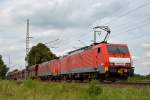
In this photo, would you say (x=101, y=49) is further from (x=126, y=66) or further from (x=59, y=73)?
(x=59, y=73)

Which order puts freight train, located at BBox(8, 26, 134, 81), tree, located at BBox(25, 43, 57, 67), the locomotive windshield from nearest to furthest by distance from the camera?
1. freight train, located at BBox(8, 26, 134, 81)
2. the locomotive windshield
3. tree, located at BBox(25, 43, 57, 67)

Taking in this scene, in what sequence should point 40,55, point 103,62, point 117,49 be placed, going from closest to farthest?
point 103,62 < point 117,49 < point 40,55

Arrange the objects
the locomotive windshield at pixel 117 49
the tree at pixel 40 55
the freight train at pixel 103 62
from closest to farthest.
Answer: the freight train at pixel 103 62 → the locomotive windshield at pixel 117 49 → the tree at pixel 40 55

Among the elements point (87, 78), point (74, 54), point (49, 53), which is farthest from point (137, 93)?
point (49, 53)

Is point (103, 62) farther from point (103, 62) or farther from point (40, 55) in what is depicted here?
point (40, 55)

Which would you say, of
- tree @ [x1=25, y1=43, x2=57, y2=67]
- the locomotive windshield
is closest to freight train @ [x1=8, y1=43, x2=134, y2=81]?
the locomotive windshield

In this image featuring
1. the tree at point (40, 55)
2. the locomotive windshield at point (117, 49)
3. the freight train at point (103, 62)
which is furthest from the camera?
the tree at point (40, 55)

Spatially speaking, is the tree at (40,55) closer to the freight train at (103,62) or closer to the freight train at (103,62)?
the freight train at (103,62)

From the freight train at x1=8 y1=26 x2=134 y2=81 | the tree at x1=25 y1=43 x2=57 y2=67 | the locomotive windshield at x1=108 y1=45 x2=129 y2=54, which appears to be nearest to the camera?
the freight train at x1=8 y1=26 x2=134 y2=81

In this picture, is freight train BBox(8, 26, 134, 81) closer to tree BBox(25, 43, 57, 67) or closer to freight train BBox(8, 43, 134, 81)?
freight train BBox(8, 43, 134, 81)

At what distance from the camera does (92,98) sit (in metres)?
17.5

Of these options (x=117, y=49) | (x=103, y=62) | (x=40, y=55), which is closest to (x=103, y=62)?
(x=103, y=62)

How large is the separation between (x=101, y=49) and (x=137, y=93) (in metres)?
14.6

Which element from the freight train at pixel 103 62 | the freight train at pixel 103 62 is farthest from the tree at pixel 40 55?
the freight train at pixel 103 62
